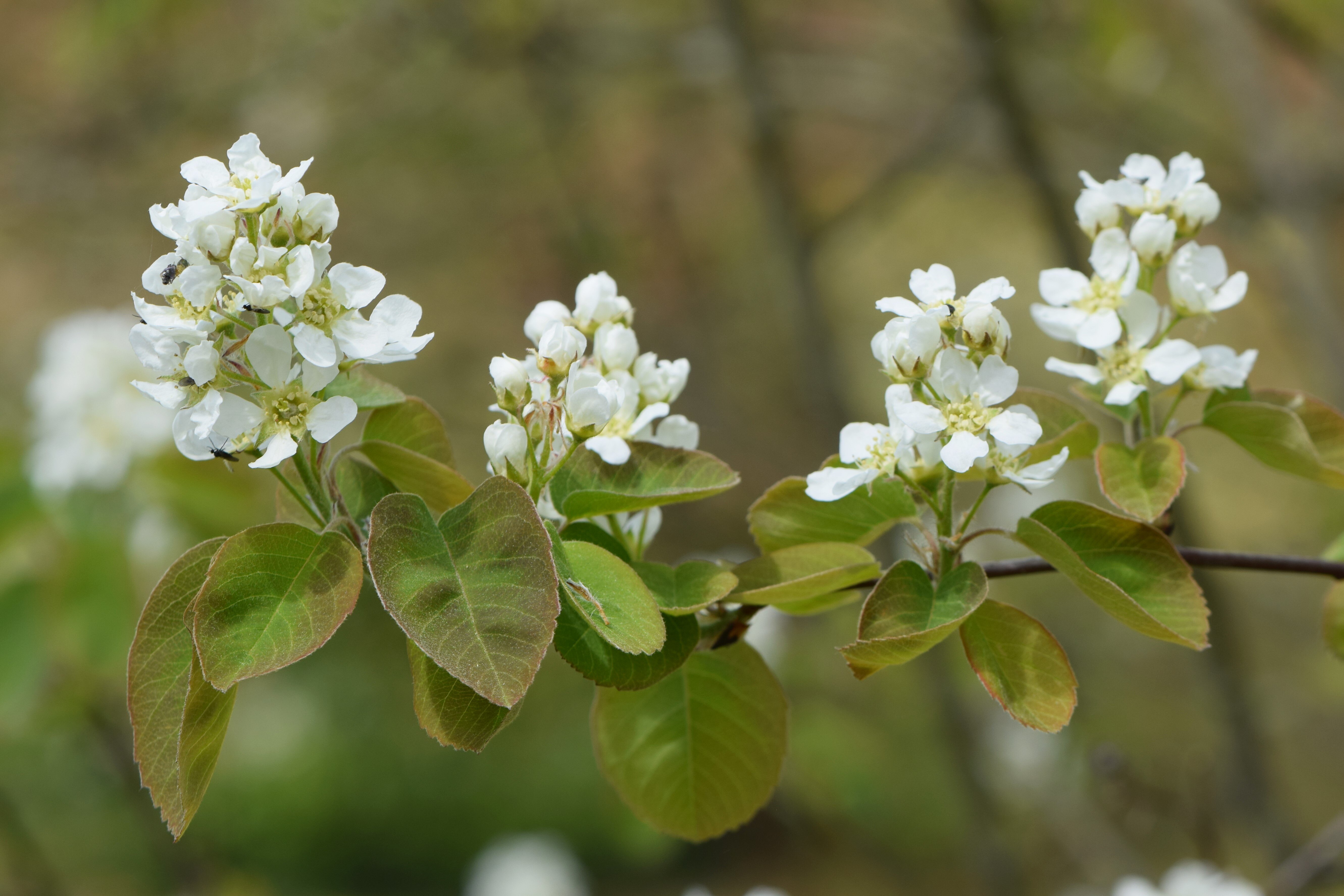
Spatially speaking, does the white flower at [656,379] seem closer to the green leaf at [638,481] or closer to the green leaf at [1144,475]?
the green leaf at [638,481]

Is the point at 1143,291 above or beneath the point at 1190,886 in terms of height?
above

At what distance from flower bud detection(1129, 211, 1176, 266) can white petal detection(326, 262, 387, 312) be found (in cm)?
67

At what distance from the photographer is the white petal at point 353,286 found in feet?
2.57

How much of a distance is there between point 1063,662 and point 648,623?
0.33m

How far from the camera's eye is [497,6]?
319 centimetres

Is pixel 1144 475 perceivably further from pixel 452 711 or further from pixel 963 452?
pixel 452 711

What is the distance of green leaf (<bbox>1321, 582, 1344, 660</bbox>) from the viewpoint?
1.01 metres

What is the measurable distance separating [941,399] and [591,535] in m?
0.31

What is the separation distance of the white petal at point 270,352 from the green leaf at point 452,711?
22 centimetres

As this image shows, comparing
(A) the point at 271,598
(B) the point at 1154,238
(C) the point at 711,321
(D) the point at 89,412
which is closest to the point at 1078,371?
(B) the point at 1154,238

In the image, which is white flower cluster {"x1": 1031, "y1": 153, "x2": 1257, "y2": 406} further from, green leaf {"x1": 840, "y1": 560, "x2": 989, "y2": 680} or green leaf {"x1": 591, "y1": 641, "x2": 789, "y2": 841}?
green leaf {"x1": 591, "y1": 641, "x2": 789, "y2": 841}

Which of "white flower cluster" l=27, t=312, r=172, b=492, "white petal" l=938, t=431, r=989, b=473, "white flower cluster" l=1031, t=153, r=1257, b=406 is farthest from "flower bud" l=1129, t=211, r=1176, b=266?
"white flower cluster" l=27, t=312, r=172, b=492

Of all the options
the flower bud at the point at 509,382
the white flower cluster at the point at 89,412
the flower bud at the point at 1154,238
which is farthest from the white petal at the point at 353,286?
the white flower cluster at the point at 89,412

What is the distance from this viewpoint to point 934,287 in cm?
87
